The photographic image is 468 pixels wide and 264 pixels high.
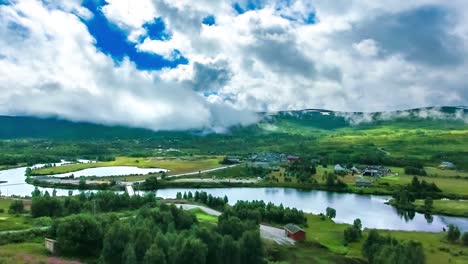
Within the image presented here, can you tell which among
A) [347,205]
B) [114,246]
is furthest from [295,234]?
[347,205]

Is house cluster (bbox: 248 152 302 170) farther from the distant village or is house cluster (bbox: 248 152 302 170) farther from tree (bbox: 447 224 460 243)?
tree (bbox: 447 224 460 243)

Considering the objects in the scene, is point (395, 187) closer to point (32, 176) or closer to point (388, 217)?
point (388, 217)

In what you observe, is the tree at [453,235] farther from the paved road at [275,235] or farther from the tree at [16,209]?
the tree at [16,209]

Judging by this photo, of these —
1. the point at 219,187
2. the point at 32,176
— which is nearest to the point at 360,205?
the point at 219,187

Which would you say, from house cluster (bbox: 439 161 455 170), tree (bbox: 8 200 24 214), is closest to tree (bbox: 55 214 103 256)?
tree (bbox: 8 200 24 214)

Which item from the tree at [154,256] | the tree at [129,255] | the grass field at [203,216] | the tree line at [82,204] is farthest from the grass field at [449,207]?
the tree at [129,255]
